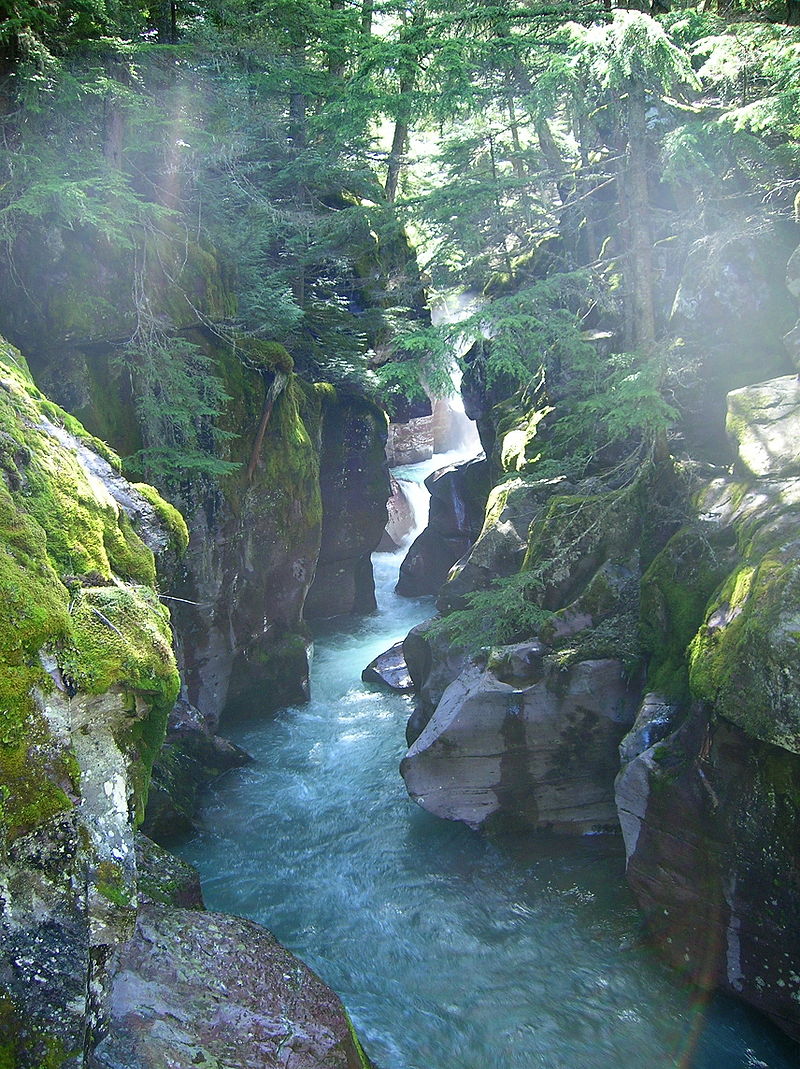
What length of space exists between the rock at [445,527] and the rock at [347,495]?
7.26 feet

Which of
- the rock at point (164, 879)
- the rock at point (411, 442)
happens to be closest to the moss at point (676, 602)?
the rock at point (164, 879)

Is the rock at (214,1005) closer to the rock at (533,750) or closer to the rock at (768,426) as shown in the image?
the rock at (533,750)

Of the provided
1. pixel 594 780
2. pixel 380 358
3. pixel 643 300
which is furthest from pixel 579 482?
pixel 380 358

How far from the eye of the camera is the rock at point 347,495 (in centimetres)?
2142

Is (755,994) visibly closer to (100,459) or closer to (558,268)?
(100,459)

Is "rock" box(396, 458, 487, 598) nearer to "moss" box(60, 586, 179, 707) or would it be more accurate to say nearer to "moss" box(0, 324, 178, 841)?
"moss" box(0, 324, 178, 841)

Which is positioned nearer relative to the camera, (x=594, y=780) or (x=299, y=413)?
(x=594, y=780)

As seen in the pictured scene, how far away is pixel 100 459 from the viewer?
328 inches

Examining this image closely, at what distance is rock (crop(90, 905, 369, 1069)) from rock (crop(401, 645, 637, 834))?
4622 millimetres

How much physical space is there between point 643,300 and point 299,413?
915 cm

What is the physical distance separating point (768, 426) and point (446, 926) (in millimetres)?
8305

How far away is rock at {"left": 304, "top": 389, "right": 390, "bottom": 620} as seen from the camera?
70.3 feet

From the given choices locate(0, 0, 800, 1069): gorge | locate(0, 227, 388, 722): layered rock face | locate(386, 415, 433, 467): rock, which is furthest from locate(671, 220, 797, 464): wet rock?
locate(386, 415, 433, 467): rock

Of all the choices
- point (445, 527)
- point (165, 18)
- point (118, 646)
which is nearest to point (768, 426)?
point (118, 646)
